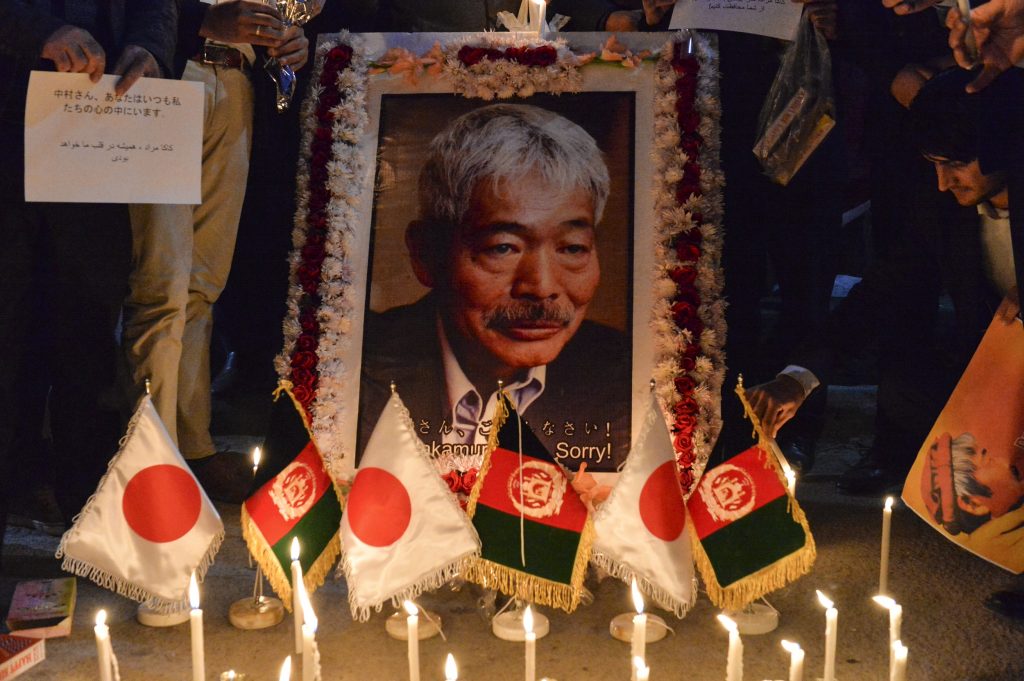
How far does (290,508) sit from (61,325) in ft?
3.72

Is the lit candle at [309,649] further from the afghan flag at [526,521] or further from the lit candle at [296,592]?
the afghan flag at [526,521]

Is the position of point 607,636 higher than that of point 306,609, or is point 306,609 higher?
point 306,609

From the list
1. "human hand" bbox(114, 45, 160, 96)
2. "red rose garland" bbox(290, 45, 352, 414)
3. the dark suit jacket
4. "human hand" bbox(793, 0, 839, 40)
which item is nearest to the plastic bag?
"human hand" bbox(793, 0, 839, 40)

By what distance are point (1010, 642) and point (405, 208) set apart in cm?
222

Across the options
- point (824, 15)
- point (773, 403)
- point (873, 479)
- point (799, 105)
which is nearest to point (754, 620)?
point (773, 403)

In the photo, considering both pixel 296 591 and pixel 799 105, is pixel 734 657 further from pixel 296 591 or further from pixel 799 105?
pixel 799 105

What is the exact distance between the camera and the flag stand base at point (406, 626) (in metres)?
3.18

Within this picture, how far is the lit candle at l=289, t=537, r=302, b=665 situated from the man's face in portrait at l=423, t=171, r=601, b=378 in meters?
0.86

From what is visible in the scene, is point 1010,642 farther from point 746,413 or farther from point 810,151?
point 810,151

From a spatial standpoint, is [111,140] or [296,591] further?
[111,140]

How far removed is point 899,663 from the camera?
247 centimetres

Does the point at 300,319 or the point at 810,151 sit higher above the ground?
the point at 810,151

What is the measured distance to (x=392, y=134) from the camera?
365 cm

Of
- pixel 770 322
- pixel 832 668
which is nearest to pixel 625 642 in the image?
pixel 832 668
